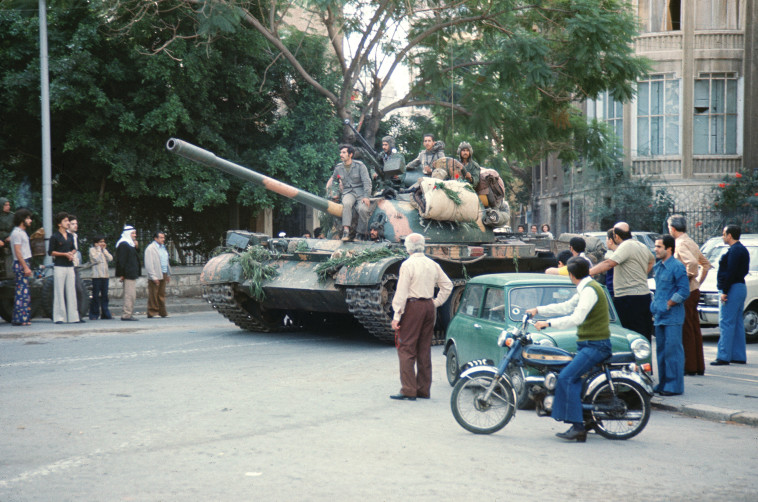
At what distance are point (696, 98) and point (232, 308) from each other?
22.4m

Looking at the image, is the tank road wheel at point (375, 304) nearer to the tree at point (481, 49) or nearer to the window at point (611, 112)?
the tree at point (481, 49)

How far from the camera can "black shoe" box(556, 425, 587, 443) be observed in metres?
6.70

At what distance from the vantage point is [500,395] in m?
6.93

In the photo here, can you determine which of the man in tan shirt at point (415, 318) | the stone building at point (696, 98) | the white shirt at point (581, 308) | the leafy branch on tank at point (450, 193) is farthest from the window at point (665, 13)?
the white shirt at point (581, 308)

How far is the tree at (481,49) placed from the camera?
19.7 metres

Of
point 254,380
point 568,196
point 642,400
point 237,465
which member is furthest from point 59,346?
point 568,196

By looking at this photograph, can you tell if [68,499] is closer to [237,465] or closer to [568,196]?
[237,465]

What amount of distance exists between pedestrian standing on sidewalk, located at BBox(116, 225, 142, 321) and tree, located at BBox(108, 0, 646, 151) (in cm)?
453

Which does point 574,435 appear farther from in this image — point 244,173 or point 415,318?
point 244,173

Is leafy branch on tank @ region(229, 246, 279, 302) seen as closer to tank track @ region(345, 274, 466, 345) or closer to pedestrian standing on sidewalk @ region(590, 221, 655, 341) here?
tank track @ region(345, 274, 466, 345)

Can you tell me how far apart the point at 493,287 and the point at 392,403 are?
1.51 metres

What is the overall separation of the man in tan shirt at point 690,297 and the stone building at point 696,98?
71.4 ft

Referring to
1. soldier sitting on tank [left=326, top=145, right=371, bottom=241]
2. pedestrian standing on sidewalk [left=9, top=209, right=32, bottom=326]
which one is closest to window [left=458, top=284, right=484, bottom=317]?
soldier sitting on tank [left=326, top=145, right=371, bottom=241]

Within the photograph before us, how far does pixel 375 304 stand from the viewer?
12094mm
